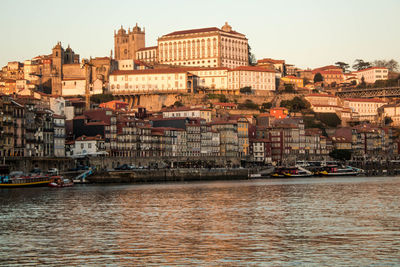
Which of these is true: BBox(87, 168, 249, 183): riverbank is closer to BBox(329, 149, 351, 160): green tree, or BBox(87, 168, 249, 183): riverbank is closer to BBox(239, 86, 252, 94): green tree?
BBox(329, 149, 351, 160): green tree

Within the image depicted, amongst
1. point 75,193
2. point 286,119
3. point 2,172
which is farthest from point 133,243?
point 286,119

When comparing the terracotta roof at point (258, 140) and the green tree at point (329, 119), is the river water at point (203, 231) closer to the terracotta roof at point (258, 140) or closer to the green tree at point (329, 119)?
the terracotta roof at point (258, 140)

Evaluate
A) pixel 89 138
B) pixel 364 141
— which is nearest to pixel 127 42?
pixel 364 141

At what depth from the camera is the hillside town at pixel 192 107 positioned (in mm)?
86875

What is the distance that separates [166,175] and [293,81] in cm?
7320

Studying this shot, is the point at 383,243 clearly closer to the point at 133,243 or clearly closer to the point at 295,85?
the point at 133,243

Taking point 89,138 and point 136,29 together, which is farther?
point 136,29

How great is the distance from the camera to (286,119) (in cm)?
11975

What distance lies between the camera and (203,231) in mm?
31812

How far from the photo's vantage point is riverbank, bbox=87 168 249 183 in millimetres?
78812

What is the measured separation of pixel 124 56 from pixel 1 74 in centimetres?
2836

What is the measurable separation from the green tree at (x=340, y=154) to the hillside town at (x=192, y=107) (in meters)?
0.17

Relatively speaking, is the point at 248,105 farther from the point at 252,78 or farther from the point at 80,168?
the point at 80,168

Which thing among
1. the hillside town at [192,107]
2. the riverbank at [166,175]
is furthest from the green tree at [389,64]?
the riverbank at [166,175]
